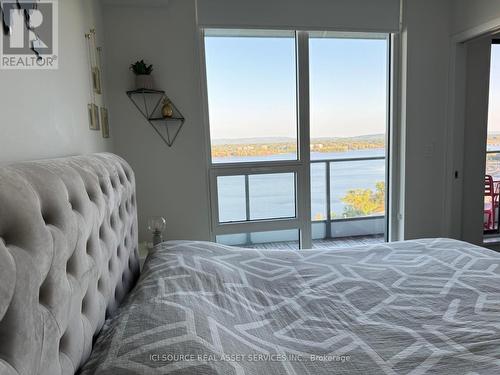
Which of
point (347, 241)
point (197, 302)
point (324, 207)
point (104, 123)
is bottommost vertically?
point (347, 241)

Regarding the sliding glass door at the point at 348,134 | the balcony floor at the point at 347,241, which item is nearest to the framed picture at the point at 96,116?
the sliding glass door at the point at 348,134

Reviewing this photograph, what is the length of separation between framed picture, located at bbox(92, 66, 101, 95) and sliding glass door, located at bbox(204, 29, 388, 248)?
929 mm

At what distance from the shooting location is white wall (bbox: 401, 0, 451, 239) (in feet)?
10.0

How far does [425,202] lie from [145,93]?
9.05 ft

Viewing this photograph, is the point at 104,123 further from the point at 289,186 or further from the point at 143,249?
the point at 289,186

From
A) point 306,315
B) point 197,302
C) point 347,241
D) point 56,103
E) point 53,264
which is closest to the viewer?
point 53,264

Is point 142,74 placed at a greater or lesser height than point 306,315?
greater

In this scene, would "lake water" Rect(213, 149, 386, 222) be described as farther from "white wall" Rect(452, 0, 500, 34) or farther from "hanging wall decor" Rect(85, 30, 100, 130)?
"white wall" Rect(452, 0, 500, 34)

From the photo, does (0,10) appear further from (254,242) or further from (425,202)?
(425,202)

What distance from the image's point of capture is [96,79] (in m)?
2.15

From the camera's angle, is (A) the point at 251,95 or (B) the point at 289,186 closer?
(A) the point at 251,95

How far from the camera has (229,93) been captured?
293 cm

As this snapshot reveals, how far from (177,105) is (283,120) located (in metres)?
0.96

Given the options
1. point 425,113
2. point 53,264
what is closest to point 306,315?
point 53,264
